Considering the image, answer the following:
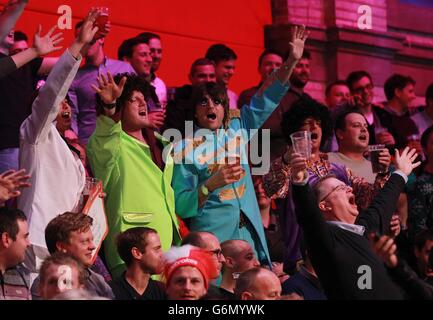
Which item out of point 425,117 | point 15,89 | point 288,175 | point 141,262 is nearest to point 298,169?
point 141,262

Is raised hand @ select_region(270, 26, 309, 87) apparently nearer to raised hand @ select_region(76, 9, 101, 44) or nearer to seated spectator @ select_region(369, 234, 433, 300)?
raised hand @ select_region(76, 9, 101, 44)

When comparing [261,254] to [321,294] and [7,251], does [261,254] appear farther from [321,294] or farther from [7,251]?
[7,251]

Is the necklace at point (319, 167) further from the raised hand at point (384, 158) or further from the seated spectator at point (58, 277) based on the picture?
the seated spectator at point (58, 277)

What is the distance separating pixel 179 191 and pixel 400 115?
3.83 m

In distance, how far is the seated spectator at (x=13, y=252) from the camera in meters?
7.41

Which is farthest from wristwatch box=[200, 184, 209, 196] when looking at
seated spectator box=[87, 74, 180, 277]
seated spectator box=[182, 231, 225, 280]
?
seated spectator box=[182, 231, 225, 280]

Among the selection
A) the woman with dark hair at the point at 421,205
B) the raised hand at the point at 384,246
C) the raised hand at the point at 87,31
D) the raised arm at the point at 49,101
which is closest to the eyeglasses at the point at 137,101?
the raised hand at the point at 87,31

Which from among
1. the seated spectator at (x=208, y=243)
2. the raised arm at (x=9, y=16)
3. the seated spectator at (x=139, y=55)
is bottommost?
the seated spectator at (x=208, y=243)

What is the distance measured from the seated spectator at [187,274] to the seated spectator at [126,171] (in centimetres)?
115

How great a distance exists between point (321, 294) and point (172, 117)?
8.31 ft

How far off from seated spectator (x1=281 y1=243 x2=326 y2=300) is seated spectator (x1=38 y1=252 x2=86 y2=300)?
144 centimetres

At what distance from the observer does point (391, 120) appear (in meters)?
12.1

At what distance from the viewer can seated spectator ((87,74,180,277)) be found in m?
8.56

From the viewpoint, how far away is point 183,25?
41.5ft
